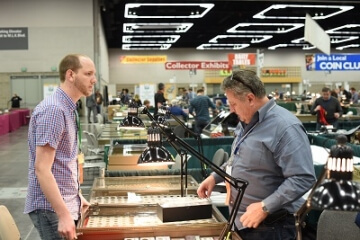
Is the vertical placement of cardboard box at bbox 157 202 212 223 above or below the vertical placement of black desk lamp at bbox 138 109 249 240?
below

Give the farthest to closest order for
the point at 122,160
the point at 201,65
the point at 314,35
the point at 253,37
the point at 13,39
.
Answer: the point at 253,37, the point at 201,65, the point at 13,39, the point at 314,35, the point at 122,160

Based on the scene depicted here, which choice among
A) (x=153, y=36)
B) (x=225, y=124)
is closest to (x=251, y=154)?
(x=225, y=124)

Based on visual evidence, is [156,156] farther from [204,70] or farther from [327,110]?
[204,70]

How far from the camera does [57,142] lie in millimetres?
2613

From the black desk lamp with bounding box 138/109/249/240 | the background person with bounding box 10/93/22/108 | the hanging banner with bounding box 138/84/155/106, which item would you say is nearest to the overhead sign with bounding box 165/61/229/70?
the hanging banner with bounding box 138/84/155/106

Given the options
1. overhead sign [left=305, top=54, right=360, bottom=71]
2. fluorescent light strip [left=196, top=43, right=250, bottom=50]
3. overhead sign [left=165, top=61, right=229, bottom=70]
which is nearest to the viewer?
overhead sign [left=305, top=54, right=360, bottom=71]

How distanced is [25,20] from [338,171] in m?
19.8

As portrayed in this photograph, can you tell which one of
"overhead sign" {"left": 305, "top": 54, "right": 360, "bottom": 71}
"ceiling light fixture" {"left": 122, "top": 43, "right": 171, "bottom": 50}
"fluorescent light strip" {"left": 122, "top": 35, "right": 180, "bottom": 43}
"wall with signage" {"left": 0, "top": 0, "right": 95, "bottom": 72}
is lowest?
"overhead sign" {"left": 305, "top": 54, "right": 360, "bottom": 71}

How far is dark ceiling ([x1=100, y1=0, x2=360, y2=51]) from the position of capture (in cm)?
2115

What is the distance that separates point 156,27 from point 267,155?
24860 millimetres

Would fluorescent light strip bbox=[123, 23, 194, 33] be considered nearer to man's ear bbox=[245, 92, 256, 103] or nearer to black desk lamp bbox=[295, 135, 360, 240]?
man's ear bbox=[245, 92, 256, 103]

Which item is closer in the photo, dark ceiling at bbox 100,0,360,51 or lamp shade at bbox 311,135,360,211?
lamp shade at bbox 311,135,360,211

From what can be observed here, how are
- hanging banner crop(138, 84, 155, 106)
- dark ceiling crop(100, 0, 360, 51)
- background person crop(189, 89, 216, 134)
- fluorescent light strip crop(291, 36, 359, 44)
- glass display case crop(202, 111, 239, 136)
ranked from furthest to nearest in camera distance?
1. fluorescent light strip crop(291, 36, 359, 44)
2. hanging banner crop(138, 84, 155, 106)
3. dark ceiling crop(100, 0, 360, 51)
4. background person crop(189, 89, 216, 134)
5. glass display case crop(202, 111, 239, 136)

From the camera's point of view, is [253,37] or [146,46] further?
[146,46]
